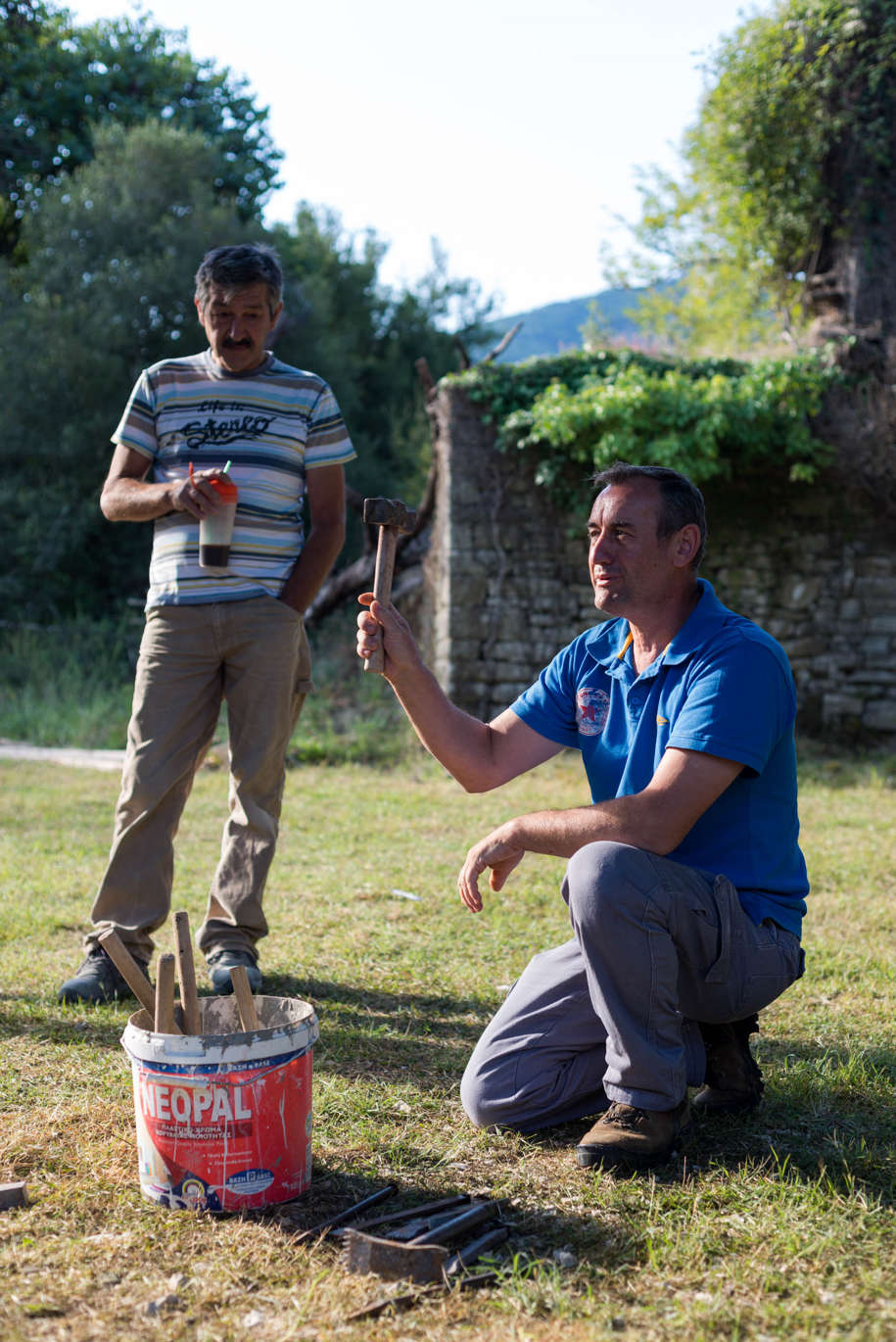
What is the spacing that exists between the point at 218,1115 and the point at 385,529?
52.2 inches

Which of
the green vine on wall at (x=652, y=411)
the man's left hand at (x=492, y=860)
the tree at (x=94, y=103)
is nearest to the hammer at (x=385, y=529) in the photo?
the man's left hand at (x=492, y=860)

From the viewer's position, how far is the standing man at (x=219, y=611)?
12.0 ft

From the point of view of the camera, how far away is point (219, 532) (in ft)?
11.8

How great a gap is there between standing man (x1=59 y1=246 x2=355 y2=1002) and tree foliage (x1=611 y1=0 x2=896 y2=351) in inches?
341

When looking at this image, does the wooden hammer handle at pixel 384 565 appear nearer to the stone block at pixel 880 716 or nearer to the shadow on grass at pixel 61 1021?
the shadow on grass at pixel 61 1021

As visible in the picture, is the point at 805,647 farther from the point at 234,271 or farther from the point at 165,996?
the point at 165,996

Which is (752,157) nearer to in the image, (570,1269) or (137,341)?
(137,341)

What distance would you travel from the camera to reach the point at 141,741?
145 inches

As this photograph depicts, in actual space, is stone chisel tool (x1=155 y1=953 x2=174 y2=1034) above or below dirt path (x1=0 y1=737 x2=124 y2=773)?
above

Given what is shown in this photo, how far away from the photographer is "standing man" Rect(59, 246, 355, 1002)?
365cm

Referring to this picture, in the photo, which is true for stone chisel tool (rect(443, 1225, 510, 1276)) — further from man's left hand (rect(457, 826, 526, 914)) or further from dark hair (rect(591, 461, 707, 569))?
dark hair (rect(591, 461, 707, 569))

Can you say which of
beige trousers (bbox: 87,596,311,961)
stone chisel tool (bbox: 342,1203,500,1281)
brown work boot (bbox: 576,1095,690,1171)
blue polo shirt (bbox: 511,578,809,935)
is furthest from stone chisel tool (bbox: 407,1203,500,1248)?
beige trousers (bbox: 87,596,311,961)

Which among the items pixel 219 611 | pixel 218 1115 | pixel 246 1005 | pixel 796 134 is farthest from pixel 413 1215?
pixel 796 134

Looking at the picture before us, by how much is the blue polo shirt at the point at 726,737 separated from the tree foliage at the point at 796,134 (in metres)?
9.41
